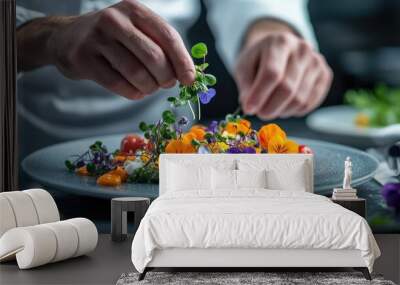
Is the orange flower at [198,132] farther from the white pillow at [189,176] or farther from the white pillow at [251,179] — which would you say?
the white pillow at [251,179]

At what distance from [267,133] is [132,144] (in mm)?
1266

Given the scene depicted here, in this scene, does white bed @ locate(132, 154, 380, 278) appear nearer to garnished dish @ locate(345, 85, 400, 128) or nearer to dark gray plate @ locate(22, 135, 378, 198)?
dark gray plate @ locate(22, 135, 378, 198)

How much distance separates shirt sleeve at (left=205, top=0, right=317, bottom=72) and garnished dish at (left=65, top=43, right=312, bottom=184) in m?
0.21

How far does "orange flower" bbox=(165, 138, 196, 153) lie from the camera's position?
23.5ft

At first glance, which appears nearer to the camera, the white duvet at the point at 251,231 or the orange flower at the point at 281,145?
the white duvet at the point at 251,231

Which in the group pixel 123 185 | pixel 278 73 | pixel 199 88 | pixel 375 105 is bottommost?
pixel 123 185

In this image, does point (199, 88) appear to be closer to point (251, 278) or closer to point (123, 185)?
point (123, 185)

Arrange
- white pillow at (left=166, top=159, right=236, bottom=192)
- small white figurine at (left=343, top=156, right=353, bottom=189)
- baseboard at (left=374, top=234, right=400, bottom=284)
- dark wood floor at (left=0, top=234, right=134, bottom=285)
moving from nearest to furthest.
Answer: dark wood floor at (left=0, top=234, right=134, bottom=285) < baseboard at (left=374, top=234, right=400, bottom=284) < white pillow at (left=166, top=159, right=236, bottom=192) < small white figurine at (left=343, top=156, right=353, bottom=189)

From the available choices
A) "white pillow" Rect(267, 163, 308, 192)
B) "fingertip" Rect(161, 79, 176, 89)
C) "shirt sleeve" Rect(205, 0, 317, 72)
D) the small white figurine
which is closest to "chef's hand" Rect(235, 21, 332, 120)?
"shirt sleeve" Rect(205, 0, 317, 72)

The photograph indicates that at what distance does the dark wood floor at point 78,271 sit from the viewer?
5.06 meters

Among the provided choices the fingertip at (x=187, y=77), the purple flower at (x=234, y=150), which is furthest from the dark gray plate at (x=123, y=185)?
the fingertip at (x=187, y=77)

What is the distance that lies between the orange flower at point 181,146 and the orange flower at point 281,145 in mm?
716

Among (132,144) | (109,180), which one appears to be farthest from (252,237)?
(132,144)

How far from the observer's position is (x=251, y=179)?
6.41 m
